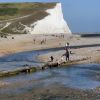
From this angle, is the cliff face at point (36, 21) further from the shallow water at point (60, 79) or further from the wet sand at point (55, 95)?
the wet sand at point (55, 95)

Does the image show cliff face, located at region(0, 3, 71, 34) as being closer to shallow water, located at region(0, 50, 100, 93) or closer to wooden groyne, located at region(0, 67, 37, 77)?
shallow water, located at region(0, 50, 100, 93)

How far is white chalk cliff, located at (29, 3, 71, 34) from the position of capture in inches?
4886

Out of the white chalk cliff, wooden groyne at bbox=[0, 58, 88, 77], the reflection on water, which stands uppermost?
the white chalk cliff

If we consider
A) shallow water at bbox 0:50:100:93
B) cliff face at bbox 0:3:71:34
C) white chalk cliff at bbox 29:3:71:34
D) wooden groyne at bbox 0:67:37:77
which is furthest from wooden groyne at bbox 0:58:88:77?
white chalk cliff at bbox 29:3:71:34

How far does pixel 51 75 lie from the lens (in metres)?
45.0

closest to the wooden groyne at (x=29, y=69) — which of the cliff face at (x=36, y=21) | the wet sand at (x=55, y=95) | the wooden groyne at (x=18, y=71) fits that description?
the wooden groyne at (x=18, y=71)

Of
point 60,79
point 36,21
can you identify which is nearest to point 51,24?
point 36,21

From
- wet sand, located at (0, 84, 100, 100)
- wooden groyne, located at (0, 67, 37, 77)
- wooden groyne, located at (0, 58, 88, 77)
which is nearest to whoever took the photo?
wet sand, located at (0, 84, 100, 100)

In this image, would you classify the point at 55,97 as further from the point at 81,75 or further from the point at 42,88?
the point at 81,75

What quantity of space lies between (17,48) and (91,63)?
26535 mm

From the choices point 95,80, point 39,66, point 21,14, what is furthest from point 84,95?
point 21,14

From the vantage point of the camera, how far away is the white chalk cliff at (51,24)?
407 ft

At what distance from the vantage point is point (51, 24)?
130750mm

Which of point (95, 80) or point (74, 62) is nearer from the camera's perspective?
point (95, 80)
